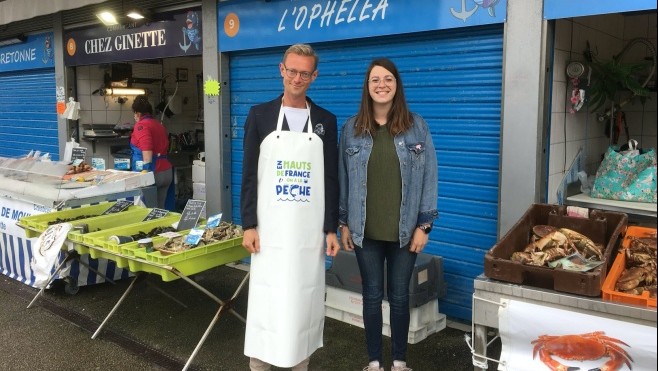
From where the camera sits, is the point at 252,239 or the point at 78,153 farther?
the point at 78,153

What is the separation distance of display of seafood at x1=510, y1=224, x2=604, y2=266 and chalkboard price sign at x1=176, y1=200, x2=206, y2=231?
2561 mm

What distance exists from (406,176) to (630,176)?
2060mm

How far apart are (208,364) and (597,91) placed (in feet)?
12.3

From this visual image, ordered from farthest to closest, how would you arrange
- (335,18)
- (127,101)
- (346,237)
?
(127,101), (335,18), (346,237)

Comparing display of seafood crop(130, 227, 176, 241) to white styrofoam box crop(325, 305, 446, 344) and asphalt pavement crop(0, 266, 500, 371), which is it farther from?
white styrofoam box crop(325, 305, 446, 344)

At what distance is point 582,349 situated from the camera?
2.51 meters

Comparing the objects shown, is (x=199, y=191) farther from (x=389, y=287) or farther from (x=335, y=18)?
(x=389, y=287)

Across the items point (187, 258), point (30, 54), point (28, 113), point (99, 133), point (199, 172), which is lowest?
point (187, 258)

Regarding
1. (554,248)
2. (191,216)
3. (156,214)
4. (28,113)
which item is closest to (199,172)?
(156,214)

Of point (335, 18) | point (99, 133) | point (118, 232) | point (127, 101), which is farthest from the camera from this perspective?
point (127, 101)

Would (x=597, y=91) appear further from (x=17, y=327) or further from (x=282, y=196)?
(x=17, y=327)

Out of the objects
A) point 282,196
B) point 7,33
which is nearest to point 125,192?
point 282,196

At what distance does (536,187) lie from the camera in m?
4.02

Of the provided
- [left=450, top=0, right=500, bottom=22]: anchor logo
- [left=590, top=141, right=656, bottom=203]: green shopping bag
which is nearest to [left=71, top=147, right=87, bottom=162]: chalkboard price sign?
[left=450, top=0, right=500, bottom=22]: anchor logo
